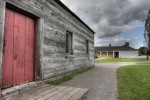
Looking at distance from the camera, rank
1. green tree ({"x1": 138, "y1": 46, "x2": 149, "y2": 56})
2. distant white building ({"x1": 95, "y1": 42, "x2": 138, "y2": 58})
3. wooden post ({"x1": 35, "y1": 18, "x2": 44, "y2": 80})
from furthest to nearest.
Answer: distant white building ({"x1": 95, "y1": 42, "x2": 138, "y2": 58}), green tree ({"x1": 138, "y1": 46, "x2": 149, "y2": 56}), wooden post ({"x1": 35, "y1": 18, "x2": 44, "y2": 80})

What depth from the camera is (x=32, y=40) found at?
6789 millimetres

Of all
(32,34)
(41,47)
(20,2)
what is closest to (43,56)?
(41,47)

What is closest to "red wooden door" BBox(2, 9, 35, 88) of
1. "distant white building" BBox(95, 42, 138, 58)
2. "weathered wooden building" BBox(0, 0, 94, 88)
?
"weathered wooden building" BBox(0, 0, 94, 88)

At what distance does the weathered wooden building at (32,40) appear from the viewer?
537cm

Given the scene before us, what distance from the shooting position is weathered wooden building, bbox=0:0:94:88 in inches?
211

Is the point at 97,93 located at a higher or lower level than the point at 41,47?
lower

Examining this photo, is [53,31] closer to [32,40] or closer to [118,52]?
[32,40]

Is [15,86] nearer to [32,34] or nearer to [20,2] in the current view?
[32,34]

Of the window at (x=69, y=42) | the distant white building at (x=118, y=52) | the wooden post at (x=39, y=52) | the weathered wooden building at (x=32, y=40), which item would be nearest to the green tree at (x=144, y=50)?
the distant white building at (x=118, y=52)

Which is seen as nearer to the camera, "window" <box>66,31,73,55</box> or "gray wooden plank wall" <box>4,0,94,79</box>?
"gray wooden plank wall" <box>4,0,94,79</box>

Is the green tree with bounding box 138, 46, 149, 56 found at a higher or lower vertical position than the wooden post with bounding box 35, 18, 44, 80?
higher

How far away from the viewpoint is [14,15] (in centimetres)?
575

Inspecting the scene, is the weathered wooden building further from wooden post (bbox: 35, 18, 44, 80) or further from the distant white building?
the distant white building

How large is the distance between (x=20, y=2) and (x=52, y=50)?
2879 mm
